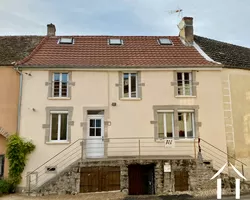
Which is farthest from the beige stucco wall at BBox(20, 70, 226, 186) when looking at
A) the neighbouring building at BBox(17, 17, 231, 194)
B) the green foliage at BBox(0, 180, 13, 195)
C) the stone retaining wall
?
the green foliage at BBox(0, 180, 13, 195)

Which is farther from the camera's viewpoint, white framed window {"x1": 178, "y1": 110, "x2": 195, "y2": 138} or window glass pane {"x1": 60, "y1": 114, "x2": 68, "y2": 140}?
white framed window {"x1": 178, "y1": 110, "x2": 195, "y2": 138}

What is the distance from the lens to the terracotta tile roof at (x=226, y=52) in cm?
1631

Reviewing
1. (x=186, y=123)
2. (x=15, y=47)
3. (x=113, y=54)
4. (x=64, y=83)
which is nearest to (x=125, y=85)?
(x=113, y=54)

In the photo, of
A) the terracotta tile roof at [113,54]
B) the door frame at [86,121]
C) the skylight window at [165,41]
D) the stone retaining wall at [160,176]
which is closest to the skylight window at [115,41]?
the terracotta tile roof at [113,54]

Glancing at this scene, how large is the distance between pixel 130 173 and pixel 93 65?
6099mm

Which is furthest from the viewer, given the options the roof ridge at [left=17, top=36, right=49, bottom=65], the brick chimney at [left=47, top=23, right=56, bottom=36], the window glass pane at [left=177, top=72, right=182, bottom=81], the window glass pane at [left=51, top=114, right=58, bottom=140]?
the brick chimney at [left=47, top=23, right=56, bottom=36]

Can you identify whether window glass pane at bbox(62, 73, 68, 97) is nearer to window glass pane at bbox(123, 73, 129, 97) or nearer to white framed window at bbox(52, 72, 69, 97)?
white framed window at bbox(52, 72, 69, 97)

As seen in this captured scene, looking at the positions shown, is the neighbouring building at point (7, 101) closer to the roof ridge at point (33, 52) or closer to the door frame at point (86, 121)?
the roof ridge at point (33, 52)

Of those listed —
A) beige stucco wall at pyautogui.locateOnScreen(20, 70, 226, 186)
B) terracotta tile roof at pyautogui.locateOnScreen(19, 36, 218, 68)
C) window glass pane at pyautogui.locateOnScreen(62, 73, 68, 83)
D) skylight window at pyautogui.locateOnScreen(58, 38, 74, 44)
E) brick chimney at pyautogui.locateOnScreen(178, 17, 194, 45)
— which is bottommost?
beige stucco wall at pyautogui.locateOnScreen(20, 70, 226, 186)

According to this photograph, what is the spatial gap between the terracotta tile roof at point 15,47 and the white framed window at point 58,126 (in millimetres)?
3883

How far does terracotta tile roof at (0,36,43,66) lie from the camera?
15.8m

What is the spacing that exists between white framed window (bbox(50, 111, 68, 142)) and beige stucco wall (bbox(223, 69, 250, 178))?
876cm

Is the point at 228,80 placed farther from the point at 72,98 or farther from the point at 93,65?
the point at 72,98

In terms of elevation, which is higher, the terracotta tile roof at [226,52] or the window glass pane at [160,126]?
the terracotta tile roof at [226,52]
